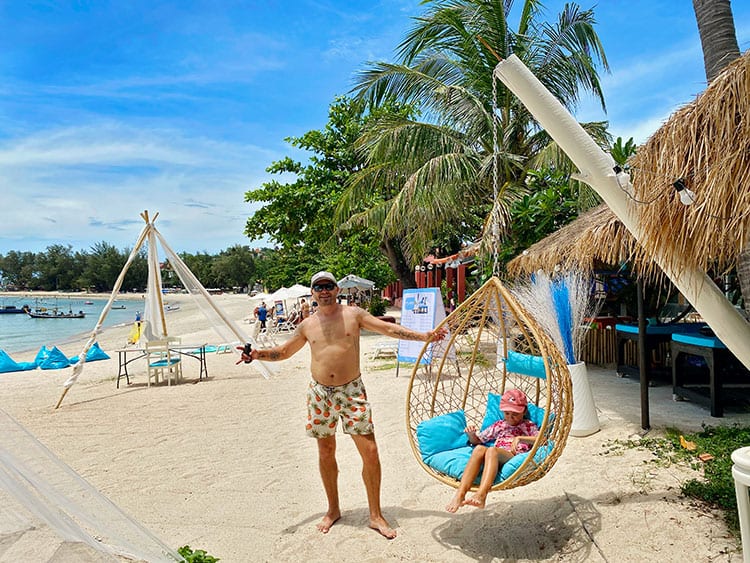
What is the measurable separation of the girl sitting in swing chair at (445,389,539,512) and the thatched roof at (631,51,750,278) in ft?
4.19

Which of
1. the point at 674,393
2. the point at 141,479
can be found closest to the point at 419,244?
the point at 674,393

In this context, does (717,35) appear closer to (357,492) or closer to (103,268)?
(357,492)

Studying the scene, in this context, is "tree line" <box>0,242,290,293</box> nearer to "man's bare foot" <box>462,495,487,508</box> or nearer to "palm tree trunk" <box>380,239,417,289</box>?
"palm tree trunk" <box>380,239,417,289</box>

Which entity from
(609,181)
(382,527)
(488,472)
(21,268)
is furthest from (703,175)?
(21,268)

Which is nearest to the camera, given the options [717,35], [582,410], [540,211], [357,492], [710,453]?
[717,35]

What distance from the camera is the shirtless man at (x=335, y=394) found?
3.40 metres

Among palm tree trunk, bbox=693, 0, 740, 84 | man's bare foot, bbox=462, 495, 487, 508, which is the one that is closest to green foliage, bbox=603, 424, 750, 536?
man's bare foot, bbox=462, 495, 487, 508

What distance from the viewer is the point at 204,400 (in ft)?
25.8

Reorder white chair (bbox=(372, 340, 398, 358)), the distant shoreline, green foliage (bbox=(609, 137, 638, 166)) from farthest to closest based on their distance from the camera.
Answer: the distant shoreline < white chair (bbox=(372, 340, 398, 358)) < green foliage (bbox=(609, 137, 638, 166))

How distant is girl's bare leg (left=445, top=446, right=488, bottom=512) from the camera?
295 centimetres

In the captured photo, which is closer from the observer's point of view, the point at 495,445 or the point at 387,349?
the point at 495,445

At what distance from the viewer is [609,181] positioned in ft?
9.68

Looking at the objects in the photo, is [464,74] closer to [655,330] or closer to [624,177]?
[655,330]

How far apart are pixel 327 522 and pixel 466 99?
9336mm
